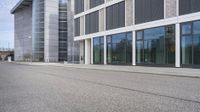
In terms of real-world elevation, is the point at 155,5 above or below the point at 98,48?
above

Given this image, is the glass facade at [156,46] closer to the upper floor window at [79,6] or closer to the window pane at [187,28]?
the window pane at [187,28]

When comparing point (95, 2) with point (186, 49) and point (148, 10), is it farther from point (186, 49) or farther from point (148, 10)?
point (186, 49)

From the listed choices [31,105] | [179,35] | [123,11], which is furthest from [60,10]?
[31,105]

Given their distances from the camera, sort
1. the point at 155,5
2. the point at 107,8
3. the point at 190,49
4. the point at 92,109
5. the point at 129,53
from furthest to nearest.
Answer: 1. the point at 107,8
2. the point at 129,53
3. the point at 155,5
4. the point at 190,49
5. the point at 92,109

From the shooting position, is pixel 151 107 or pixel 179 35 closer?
pixel 151 107

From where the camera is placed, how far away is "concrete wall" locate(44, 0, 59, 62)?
6881cm

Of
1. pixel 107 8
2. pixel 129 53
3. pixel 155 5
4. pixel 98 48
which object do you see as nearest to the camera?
pixel 155 5

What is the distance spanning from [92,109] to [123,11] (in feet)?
102

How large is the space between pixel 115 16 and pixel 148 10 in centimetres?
772

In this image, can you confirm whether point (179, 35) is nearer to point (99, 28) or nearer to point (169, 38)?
point (169, 38)

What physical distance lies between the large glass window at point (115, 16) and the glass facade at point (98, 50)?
128 inches

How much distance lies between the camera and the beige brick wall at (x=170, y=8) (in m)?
28.4

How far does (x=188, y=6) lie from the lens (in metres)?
26.7

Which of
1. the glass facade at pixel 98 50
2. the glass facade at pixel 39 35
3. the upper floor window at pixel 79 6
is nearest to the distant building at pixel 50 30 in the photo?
the glass facade at pixel 39 35
